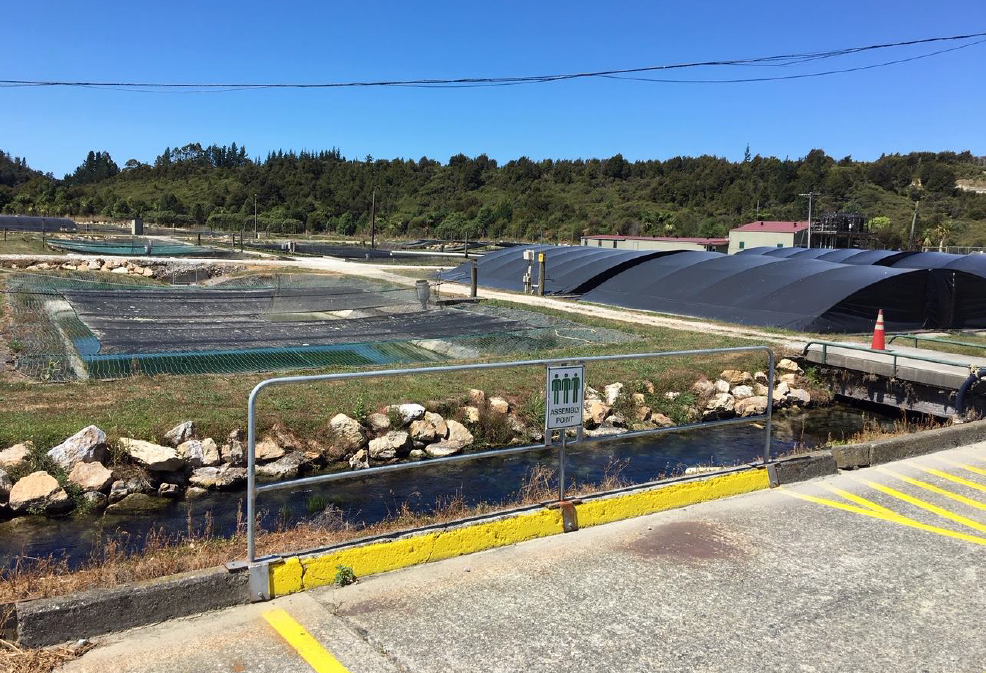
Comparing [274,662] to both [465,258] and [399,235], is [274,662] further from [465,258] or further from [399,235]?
[399,235]

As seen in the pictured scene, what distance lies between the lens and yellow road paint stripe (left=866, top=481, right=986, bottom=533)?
6.88 meters

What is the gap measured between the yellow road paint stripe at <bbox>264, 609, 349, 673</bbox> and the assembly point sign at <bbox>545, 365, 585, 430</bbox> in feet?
8.40

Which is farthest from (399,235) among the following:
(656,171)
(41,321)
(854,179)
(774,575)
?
(774,575)

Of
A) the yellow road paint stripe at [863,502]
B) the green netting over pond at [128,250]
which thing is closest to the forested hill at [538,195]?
the green netting over pond at [128,250]

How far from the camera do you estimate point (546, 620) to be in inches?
190

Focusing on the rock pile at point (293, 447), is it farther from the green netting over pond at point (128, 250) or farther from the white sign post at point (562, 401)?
the green netting over pond at point (128, 250)

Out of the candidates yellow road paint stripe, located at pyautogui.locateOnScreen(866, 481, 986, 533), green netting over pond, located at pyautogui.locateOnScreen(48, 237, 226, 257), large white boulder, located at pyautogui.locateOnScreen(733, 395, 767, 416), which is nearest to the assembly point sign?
yellow road paint stripe, located at pyautogui.locateOnScreen(866, 481, 986, 533)

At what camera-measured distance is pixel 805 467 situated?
8.14 meters

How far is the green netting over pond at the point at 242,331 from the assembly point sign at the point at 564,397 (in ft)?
31.8

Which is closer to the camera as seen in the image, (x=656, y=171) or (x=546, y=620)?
(x=546, y=620)

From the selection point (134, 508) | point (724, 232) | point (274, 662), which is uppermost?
point (724, 232)

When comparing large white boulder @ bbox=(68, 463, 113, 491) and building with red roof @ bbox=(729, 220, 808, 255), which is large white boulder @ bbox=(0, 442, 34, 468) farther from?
building with red roof @ bbox=(729, 220, 808, 255)

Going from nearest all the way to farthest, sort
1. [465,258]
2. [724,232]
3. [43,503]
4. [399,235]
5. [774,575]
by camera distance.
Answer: [774,575], [43,503], [465,258], [724,232], [399,235]

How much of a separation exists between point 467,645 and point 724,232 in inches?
3242
